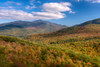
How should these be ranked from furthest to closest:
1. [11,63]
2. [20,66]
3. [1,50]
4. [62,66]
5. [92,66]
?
[1,50] < [92,66] < [62,66] < [11,63] < [20,66]

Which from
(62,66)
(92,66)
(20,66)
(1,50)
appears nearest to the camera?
(20,66)

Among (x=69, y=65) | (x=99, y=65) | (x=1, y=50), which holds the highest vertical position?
(x=1, y=50)

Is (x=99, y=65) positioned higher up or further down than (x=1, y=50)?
further down

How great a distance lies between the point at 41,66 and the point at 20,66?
1.65 m

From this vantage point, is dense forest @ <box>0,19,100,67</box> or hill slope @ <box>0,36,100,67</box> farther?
dense forest @ <box>0,19,100,67</box>

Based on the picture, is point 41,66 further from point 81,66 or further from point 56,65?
point 81,66

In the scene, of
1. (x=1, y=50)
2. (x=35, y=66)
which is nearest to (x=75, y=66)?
(x=35, y=66)

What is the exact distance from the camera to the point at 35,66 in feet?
22.9

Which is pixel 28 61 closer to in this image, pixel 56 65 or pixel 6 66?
pixel 6 66

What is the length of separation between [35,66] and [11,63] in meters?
1.96

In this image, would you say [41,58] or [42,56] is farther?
[42,56]

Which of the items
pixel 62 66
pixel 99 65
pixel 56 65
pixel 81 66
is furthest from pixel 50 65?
pixel 99 65

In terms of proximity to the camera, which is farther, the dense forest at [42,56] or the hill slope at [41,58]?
the dense forest at [42,56]

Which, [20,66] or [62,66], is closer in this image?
[20,66]
